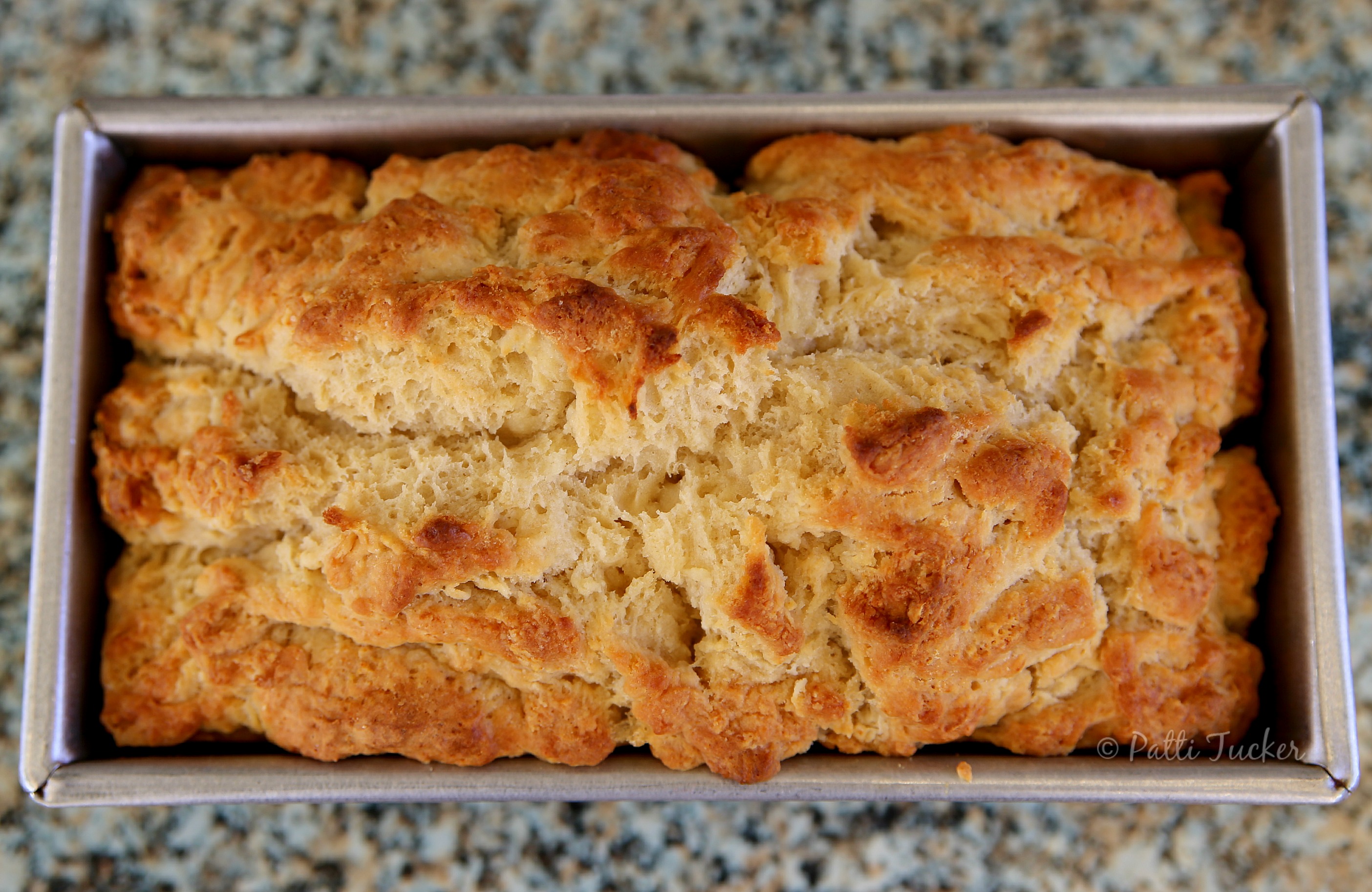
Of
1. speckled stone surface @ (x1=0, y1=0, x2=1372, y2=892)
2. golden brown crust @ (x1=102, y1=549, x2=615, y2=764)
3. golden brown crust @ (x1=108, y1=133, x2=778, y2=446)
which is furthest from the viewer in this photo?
speckled stone surface @ (x1=0, y1=0, x2=1372, y2=892)

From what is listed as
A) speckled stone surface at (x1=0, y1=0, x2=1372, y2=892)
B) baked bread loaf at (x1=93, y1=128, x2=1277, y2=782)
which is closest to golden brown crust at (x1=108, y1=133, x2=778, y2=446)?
baked bread loaf at (x1=93, y1=128, x2=1277, y2=782)

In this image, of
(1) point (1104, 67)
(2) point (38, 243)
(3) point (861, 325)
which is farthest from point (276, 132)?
(1) point (1104, 67)

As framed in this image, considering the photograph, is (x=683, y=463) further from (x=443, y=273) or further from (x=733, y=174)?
(x=733, y=174)

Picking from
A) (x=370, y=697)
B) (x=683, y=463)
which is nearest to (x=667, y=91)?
(x=683, y=463)

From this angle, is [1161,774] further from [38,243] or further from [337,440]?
[38,243]

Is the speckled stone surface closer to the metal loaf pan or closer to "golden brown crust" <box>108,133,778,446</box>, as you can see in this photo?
the metal loaf pan

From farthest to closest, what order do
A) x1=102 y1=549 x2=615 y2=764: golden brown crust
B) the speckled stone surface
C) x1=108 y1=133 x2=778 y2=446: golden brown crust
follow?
the speckled stone surface, x1=102 y1=549 x2=615 y2=764: golden brown crust, x1=108 y1=133 x2=778 y2=446: golden brown crust

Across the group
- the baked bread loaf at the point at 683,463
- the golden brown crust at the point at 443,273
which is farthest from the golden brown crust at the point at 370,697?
the golden brown crust at the point at 443,273
